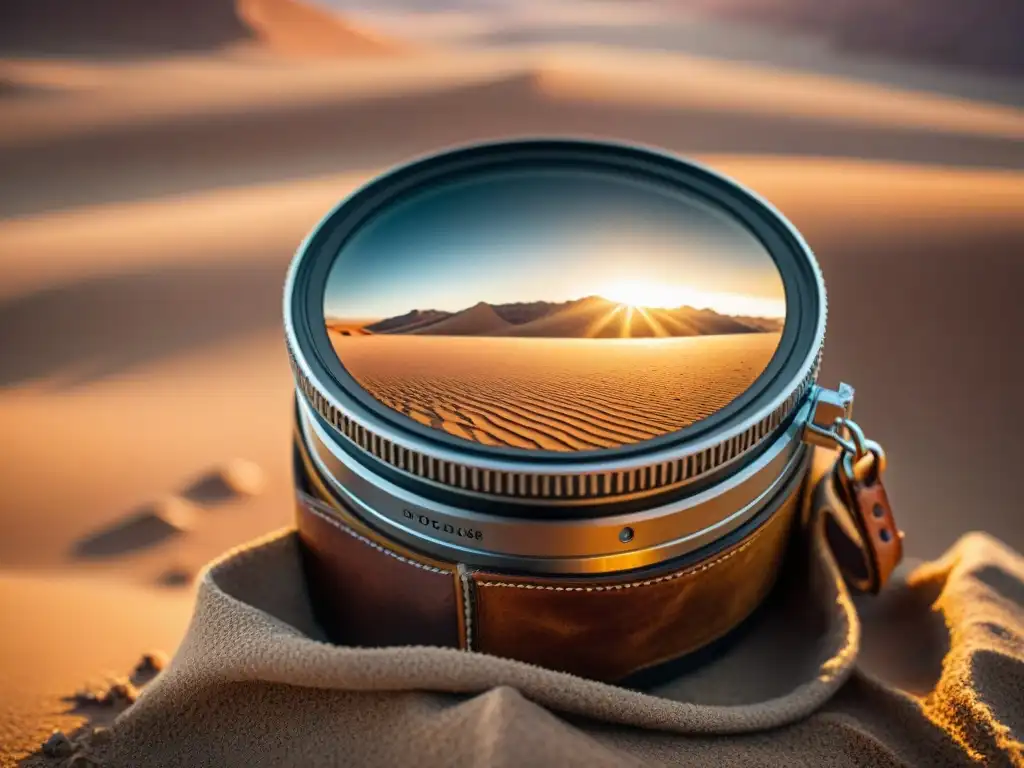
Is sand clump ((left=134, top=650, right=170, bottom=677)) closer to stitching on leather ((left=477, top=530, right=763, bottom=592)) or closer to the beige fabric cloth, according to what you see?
the beige fabric cloth

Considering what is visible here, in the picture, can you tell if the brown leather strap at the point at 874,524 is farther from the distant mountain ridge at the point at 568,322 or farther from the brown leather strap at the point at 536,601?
the distant mountain ridge at the point at 568,322

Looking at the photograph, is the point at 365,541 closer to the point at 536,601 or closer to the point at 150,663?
the point at 536,601

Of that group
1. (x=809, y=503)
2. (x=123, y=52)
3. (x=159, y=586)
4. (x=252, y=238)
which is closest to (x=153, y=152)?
(x=252, y=238)

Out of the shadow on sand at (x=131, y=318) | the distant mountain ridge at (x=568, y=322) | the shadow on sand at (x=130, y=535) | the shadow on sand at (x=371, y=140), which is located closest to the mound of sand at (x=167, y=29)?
the shadow on sand at (x=371, y=140)

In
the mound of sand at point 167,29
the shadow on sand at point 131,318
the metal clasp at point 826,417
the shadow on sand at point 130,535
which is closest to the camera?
the metal clasp at point 826,417

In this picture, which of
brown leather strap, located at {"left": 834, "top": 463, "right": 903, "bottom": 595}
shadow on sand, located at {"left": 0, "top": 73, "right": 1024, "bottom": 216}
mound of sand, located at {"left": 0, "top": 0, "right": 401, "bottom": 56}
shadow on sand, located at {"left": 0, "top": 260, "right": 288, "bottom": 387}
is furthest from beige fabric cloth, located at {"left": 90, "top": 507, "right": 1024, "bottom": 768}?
mound of sand, located at {"left": 0, "top": 0, "right": 401, "bottom": 56}

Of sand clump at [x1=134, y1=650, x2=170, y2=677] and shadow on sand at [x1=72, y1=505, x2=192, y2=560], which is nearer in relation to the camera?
sand clump at [x1=134, y1=650, x2=170, y2=677]
